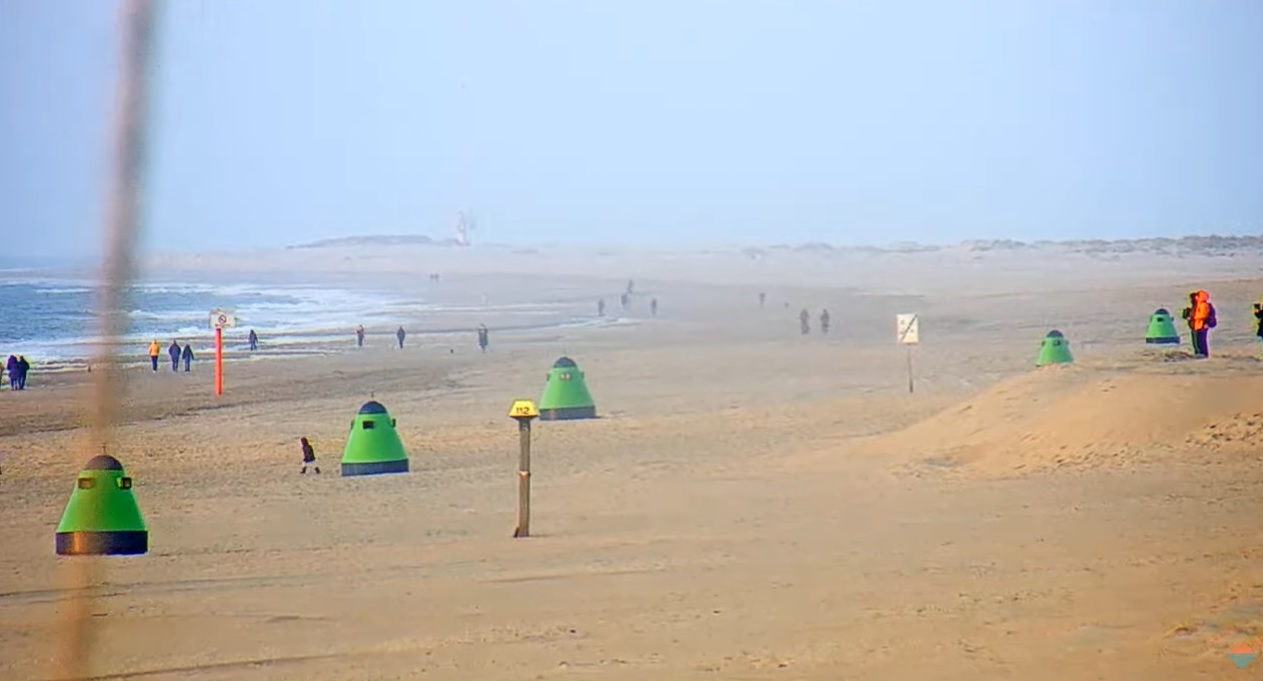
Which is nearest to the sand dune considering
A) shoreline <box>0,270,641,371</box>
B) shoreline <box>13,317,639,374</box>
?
shoreline <box>13,317,639,374</box>

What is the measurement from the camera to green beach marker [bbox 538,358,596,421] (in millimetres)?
23750

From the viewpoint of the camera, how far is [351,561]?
1216 cm

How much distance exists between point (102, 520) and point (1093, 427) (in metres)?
8.87

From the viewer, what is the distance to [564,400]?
23.9 meters

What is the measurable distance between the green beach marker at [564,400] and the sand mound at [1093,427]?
664 cm

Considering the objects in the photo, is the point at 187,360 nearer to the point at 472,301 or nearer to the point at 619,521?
the point at 619,521

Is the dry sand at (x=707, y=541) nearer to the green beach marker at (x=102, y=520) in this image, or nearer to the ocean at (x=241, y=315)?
the green beach marker at (x=102, y=520)

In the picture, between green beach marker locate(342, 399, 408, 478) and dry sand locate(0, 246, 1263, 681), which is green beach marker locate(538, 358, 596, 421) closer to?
dry sand locate(0, 246, 1263, 681)

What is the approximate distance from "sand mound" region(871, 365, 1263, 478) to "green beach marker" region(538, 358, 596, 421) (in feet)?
21.8

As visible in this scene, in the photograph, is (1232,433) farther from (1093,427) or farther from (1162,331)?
(1162,331)

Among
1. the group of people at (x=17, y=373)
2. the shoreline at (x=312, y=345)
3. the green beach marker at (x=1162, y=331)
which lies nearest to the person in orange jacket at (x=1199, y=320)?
the green beach marker at (x=1162, y=331)

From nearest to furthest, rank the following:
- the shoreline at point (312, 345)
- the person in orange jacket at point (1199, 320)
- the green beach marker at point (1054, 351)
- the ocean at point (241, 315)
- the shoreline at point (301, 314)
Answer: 1. the person in orange jacket at point (1199, 320)
2. the green beach marker at point (1054, 351)
3. the shoreline at point (312, 345)
4. the shoreline at point (301, 314)
5. the ocean at point (241, 315)

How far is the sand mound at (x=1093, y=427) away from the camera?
15.3 meters

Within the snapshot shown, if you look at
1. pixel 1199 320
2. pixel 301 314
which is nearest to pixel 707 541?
pixel 1199 320
